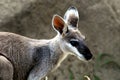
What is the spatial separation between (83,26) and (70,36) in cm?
175

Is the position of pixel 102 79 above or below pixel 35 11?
below

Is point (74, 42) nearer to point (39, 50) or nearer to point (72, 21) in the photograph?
point (72, 21)

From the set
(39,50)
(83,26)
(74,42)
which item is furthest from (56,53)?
(83,26)

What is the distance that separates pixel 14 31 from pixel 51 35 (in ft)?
1.97

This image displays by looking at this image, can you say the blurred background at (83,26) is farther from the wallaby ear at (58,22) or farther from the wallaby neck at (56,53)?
the wallaby ear at (58,22)

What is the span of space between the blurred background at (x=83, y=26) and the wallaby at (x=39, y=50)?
132 centimetres

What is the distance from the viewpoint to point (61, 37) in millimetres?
10547

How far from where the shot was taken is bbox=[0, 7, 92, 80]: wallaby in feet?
34.2

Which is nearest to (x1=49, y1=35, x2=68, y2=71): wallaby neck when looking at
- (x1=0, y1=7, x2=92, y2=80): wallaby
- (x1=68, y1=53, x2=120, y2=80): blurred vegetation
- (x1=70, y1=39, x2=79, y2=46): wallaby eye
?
(x1=0, y1=7, x2=92, y2=80): wallaby

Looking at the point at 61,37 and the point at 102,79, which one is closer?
the point at 61,37

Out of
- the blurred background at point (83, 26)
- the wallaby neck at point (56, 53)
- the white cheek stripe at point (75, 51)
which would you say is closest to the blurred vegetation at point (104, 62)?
the blurred background at point (83, 26)

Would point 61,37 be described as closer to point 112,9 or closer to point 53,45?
point 53,45

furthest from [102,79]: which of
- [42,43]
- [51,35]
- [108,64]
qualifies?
[42,43]

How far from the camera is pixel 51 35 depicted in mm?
12062
